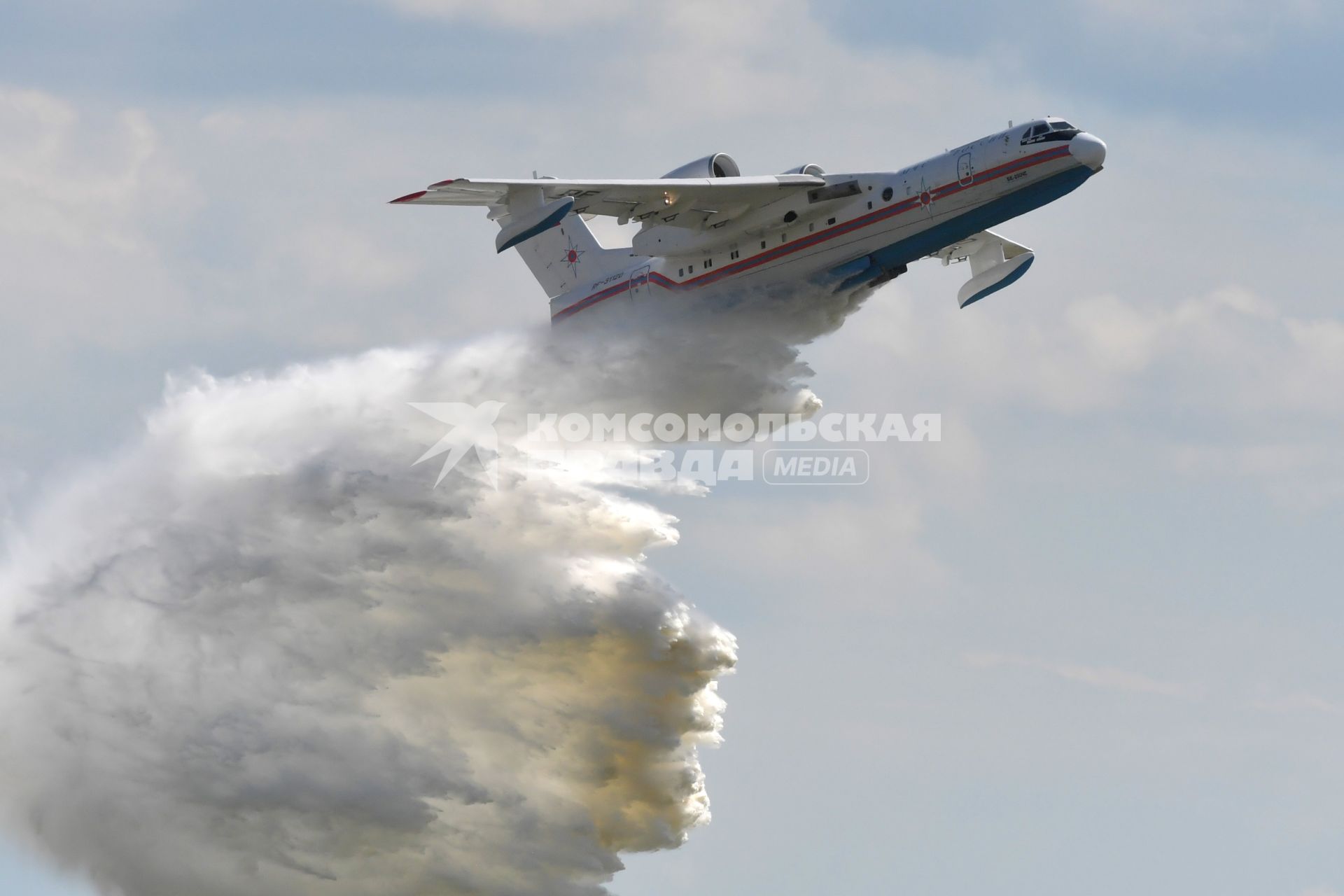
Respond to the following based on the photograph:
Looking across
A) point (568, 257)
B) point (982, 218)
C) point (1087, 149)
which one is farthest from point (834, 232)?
point (568, 257)

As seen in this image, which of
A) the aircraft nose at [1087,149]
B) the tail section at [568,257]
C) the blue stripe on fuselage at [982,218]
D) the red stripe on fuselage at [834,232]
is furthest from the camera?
the tail section at [568,257]

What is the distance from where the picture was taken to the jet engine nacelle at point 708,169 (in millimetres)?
31406

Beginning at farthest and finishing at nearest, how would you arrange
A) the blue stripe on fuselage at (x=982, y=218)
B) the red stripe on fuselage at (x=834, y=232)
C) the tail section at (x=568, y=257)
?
the tail section at (x=568, y=257) → the blue stripe on fuselage at (x=982, y=218) → the red stripe on fuselage at (x=834, y=232)

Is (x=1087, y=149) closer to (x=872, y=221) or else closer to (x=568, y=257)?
(x=872, y=221)

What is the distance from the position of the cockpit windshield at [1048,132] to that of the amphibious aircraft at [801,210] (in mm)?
16

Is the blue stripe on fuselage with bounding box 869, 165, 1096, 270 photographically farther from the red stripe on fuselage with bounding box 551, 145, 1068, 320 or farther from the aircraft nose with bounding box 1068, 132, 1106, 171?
the red stripe on fuselage with bounding box 551, 145, 1068, 320

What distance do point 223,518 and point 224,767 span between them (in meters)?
4.28

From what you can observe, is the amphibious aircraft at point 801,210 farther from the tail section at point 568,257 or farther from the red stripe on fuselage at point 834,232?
the tail section at point 568,257

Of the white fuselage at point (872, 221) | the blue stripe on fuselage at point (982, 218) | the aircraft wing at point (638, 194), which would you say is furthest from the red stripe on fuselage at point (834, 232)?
the aircraft wing at point (638, 194)

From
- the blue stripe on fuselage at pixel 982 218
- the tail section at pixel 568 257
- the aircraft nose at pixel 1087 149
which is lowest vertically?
the blue stripe on fuselage at pixel 982 218

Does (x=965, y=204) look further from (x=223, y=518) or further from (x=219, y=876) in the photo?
(x=219, y=876)

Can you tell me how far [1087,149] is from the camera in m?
29.3

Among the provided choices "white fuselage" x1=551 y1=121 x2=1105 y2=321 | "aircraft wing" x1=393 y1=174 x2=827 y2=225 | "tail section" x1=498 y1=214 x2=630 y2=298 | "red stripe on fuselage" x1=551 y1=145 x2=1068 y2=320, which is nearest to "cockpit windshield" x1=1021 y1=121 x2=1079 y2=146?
"white fuselage" x1=551 y1=121 x2=1105 y2=321

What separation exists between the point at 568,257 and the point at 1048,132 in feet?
34.6
